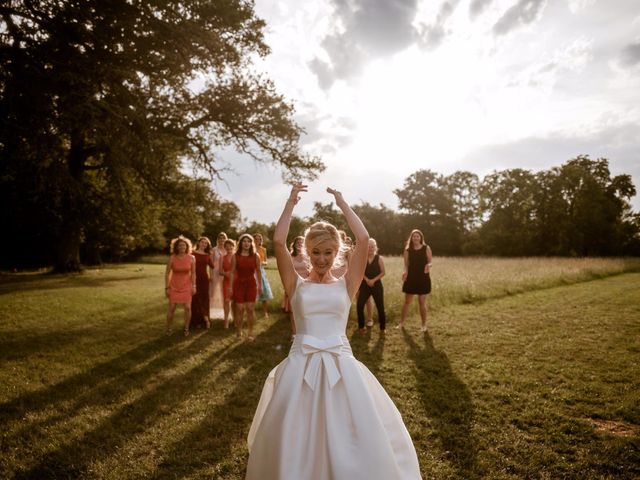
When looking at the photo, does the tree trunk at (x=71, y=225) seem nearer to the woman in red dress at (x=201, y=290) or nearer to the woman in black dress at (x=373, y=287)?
the woman in red dress at (x=201, y=290)

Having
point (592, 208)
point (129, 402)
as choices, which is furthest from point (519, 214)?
point (129, 402)

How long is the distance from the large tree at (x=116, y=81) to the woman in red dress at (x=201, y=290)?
383 centimetres

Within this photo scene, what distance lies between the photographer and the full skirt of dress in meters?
2.51

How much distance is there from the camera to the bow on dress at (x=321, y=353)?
282 cm

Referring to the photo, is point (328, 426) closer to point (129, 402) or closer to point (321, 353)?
point (321, 353)

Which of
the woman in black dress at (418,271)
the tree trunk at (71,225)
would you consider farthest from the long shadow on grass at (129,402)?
the tree trunk at (71,225)

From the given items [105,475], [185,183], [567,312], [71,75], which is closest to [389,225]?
[185,183]

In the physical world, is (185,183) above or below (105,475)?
above

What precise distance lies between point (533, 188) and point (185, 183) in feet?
157

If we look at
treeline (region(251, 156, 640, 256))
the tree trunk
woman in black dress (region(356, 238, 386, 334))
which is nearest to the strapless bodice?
woman in black dress (region(356, 238, 386, 334))

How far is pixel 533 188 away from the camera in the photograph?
51.7m

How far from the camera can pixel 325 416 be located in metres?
2.65

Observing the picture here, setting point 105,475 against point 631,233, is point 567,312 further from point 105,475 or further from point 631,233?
point 631,233

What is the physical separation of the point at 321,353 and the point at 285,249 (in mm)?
882
